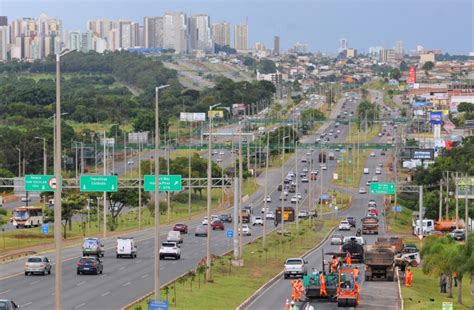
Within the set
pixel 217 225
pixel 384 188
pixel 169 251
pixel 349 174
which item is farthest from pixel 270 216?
pixel 169 251

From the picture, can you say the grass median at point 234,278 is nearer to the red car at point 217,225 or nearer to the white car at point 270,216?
the red car at point 217,225

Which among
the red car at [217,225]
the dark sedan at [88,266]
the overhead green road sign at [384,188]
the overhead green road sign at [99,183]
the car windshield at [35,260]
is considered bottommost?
the red car at [217,225]

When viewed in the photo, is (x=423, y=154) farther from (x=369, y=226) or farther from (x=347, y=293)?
(x=347, y=293)

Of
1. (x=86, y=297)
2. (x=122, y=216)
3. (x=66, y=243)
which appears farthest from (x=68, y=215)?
(x=86, y=297)

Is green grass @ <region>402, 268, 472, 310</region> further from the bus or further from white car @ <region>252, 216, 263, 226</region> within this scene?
white car @ <region>252, 216, 263, 226</region>

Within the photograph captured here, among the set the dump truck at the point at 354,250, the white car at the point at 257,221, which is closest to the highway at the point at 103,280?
the dump truck at the point at 354,250

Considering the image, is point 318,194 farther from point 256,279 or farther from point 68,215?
point 256,279
